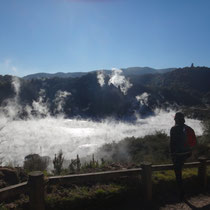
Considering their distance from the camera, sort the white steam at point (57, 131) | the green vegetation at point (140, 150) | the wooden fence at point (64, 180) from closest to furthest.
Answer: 1. the wooden fence at point (64, 180)
2. the green vegetation at point (140, 150)
3. the white steam at point (57, 131)

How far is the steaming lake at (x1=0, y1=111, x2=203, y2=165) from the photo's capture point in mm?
20891

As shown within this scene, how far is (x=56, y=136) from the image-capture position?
28.1 m

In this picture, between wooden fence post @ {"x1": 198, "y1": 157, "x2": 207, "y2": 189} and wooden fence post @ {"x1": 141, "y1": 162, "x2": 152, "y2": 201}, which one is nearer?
wooden fence post @ {"x1": 141, "y1": 162, "x2": 152, "y2": 201}

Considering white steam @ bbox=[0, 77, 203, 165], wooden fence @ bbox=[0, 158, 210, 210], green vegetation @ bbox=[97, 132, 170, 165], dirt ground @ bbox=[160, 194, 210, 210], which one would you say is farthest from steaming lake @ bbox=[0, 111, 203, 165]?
dirt ground @ bbox=[160, 194, 210, 210]

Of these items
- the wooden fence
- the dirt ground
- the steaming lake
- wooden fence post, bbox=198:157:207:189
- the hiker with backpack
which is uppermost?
the hiker with backpack

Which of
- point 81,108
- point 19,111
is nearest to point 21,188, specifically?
point 19,111

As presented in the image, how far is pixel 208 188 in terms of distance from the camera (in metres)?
6.32

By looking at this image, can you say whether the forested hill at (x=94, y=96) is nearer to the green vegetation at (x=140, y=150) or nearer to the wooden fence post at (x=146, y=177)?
the green vegetation at (x=140, y=150)

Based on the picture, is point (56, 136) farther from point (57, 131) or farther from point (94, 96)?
point (94, 96)

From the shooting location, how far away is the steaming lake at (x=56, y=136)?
20.9 m

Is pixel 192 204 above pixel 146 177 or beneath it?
beneath

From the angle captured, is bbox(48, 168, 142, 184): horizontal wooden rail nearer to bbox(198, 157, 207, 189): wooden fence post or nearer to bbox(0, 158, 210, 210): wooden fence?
bbox(0, 158, 210, 210): wooden fence

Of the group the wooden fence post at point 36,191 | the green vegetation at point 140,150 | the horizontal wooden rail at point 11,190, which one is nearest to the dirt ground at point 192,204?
the wooden fence post at point 36,191

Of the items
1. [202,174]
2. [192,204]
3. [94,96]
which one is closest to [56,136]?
[94,96]
